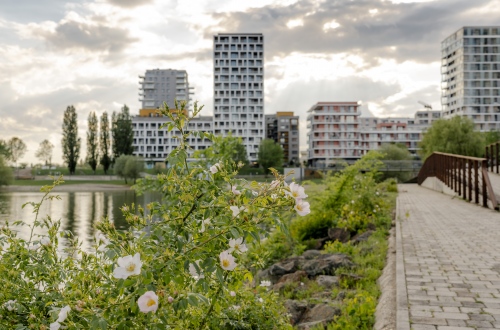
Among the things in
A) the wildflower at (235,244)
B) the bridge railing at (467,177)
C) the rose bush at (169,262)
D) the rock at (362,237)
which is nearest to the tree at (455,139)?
the bridge railing at (467,177)

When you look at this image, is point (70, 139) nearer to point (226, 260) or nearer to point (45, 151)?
point (45, 151)

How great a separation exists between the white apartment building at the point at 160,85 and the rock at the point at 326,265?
147 metres

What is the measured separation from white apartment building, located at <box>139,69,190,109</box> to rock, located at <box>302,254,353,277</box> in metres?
147

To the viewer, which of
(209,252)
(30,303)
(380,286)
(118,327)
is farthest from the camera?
(380,286)

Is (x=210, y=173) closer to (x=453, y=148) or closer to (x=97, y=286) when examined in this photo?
(x=97, y=286)

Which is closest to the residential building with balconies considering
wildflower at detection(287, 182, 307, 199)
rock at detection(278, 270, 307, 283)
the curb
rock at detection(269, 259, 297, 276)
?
rock at detection(269, 259, 297, 276)

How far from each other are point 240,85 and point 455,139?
8653cm

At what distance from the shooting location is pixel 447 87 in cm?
12681

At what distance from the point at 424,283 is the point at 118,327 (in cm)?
417

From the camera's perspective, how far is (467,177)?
18.5m

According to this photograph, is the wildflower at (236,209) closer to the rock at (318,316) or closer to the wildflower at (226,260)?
the wildflower at (226,260)

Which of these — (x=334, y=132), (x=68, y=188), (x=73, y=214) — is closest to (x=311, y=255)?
(x=73, y=214)

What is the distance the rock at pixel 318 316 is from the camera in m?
5.23

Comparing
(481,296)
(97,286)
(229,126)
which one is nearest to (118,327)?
(97,286)
